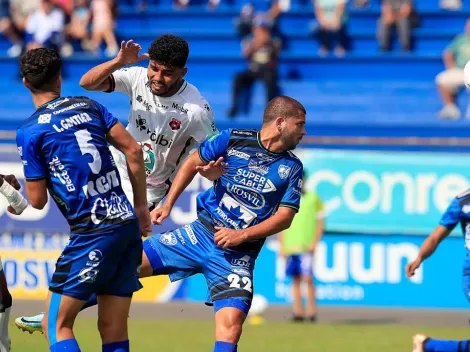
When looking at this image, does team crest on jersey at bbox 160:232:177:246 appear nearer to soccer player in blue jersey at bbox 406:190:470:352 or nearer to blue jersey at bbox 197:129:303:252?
blue jersey at bbox 197:129:303:252

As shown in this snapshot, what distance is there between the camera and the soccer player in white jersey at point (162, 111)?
7785 mm

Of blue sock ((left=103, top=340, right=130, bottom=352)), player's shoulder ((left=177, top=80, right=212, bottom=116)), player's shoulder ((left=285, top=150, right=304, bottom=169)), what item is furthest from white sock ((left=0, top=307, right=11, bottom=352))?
player's shoulder ((left=285, top=150, right=304, bottom=169))

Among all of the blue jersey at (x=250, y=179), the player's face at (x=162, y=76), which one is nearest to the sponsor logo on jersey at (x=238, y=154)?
the blue jersey at (x=250, y=179)

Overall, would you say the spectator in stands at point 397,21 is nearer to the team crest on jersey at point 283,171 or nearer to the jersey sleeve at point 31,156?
the team crest on jersey at point 283,171

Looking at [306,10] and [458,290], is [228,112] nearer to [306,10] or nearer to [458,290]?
Answer: [306,10]

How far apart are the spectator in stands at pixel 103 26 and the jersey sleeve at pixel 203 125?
13.4 meters

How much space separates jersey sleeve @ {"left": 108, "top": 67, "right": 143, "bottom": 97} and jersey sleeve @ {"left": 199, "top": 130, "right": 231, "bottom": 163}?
868 mm

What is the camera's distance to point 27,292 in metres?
15.8

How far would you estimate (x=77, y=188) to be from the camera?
639 centimetres

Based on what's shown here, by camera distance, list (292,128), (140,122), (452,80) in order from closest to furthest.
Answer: (292,128) < (140,122) < (452,80)

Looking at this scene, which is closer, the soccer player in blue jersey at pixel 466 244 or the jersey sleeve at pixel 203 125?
the soccer player in blue jersey at pixel 466 244

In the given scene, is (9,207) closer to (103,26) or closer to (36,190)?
(36,190)

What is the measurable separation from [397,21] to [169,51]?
13252 mm

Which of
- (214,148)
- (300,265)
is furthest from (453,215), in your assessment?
(300,265)
